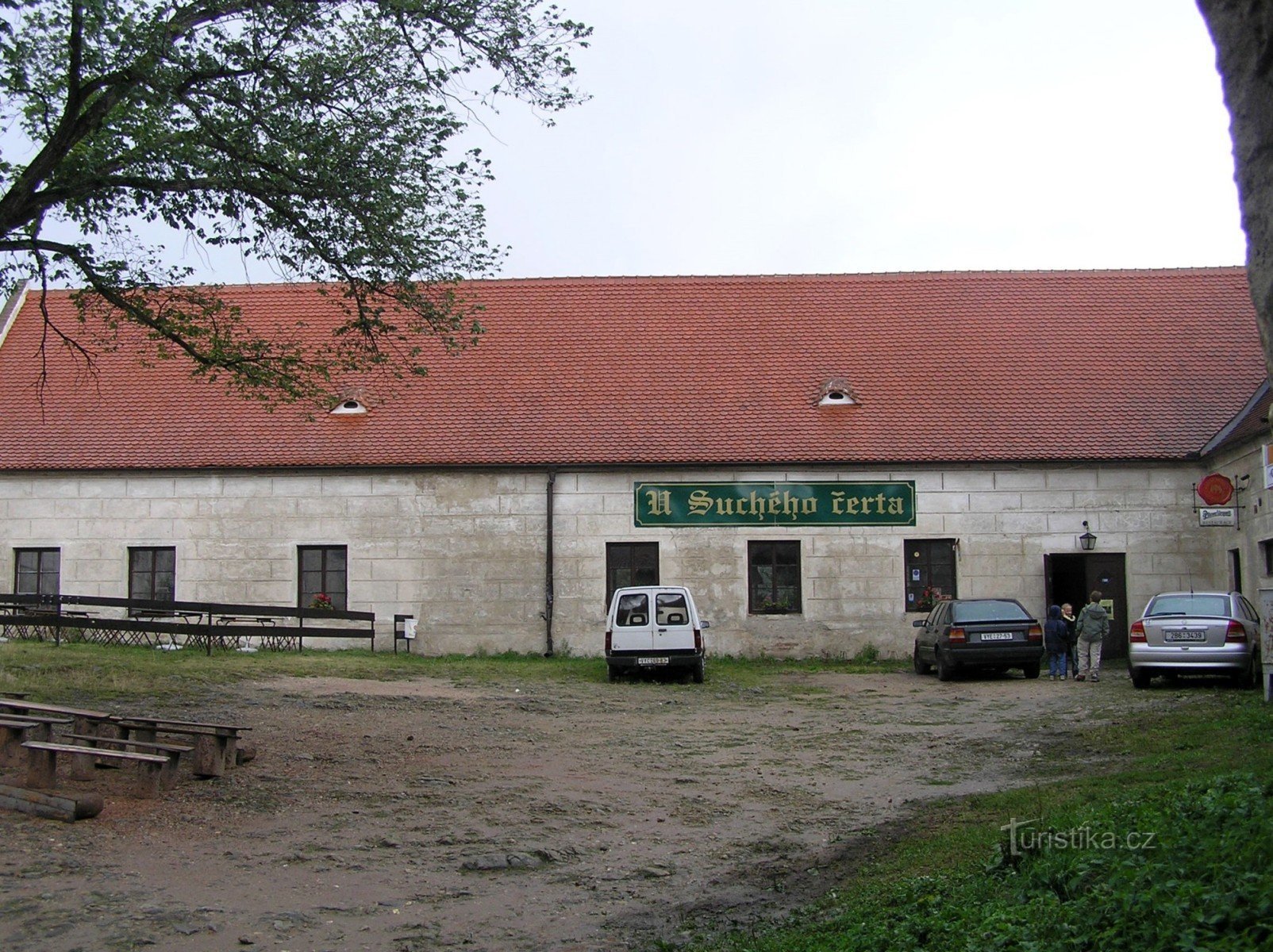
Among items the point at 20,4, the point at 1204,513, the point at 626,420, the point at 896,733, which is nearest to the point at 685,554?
the point at 626,420

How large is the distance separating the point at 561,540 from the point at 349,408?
19.8ft

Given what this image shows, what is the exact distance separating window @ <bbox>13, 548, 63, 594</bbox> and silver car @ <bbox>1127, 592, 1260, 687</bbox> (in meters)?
22.4

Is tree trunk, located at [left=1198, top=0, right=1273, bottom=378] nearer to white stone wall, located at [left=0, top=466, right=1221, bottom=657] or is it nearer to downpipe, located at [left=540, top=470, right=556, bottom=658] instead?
white stone wall, located at [left=0, top=466, right=1221, bottom=657]

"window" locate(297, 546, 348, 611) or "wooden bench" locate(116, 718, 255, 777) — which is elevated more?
"window" locate(297, 546, 348, 611)

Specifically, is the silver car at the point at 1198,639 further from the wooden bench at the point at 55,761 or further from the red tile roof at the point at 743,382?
the wooden bench at the point at 55,761

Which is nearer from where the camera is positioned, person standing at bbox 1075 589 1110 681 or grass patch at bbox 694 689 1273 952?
grass patch at bbox 694 689 1273 952

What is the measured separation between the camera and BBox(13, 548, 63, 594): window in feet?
96.5

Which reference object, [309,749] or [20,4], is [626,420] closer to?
[309,749]

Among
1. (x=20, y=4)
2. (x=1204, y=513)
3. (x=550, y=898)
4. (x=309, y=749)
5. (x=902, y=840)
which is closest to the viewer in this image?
(x=550, y=898)

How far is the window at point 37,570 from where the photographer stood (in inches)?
1158

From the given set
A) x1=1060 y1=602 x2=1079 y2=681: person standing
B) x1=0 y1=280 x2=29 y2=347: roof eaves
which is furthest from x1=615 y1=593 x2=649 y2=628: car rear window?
x1=0 y1=280 x2=29 y2=347: roof eaves

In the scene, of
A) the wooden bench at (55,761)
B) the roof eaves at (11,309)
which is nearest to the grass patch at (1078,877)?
the wooden bench at (55,761)

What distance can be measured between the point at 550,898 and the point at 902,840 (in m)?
2.66

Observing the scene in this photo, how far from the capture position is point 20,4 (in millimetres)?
12125
